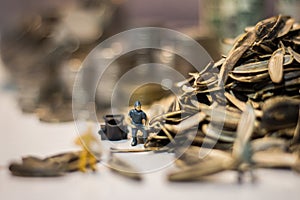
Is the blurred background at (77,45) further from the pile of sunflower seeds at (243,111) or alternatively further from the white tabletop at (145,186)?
the white tabletop at (145,186)

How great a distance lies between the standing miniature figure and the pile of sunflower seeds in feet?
0.05

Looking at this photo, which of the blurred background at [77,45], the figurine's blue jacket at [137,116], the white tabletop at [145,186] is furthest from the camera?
the blurred background at [77,45]

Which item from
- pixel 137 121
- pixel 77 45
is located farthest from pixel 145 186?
pixel 77 45

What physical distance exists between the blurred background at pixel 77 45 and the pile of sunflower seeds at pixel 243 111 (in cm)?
8

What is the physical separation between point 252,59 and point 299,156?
0.16 metres

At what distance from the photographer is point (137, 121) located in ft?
2.19

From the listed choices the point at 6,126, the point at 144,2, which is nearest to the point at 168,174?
the point at 6,126

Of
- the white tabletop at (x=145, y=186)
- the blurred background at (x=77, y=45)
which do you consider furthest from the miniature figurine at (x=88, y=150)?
the blurred background at (x=77, y=45)

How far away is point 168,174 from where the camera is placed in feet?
1.96

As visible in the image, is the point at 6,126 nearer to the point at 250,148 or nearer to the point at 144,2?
the point at 250,148

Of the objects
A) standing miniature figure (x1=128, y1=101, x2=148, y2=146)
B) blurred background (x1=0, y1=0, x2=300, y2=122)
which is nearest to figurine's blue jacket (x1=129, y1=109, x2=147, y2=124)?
standing miniature figure (x1=128, y1=101, x2=148, y2=146)

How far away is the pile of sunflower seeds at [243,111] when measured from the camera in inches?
24.0

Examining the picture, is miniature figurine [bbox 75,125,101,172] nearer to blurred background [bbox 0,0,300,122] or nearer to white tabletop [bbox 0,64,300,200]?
white tabletop [bbox 0,64,300,200]

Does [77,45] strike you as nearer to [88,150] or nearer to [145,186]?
[88,150]
